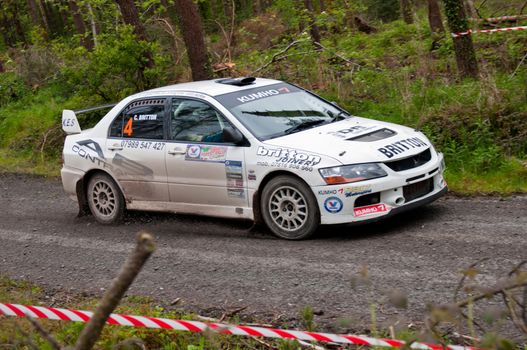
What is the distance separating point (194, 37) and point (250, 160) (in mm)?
7207

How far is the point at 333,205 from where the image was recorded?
7832 millimetres

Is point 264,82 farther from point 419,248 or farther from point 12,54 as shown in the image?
point 12,54

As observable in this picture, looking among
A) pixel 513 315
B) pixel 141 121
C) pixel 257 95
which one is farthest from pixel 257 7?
pixel 513 315

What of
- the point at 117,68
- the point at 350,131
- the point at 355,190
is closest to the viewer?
the point at 355,190

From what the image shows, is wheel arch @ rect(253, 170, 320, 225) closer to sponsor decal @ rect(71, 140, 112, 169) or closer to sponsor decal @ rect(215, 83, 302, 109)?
sponsor decal @ rect(215, 83, 302, 109)

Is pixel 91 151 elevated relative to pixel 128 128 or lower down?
lower down

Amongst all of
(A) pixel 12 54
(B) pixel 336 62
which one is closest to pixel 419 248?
(B) pixel 336 62

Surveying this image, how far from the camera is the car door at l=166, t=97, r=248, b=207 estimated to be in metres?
8.55

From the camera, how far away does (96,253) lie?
867 cm

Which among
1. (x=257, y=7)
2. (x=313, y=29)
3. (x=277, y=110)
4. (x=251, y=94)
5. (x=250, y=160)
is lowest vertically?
(x=250, y=160)

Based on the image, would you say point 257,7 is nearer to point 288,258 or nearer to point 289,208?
point 289,208

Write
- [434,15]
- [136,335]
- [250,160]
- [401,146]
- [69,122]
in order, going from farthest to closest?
[434,15] < [69,122] < [250,160] < [401,146] < [136,335]

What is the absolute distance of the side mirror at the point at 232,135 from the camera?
850cm

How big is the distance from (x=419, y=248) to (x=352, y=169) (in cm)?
113
